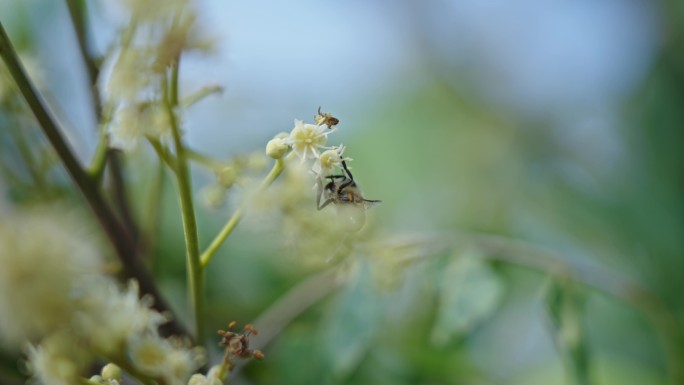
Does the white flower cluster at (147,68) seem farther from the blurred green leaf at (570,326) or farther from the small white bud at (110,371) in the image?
the blurred green leaf at (570,326)

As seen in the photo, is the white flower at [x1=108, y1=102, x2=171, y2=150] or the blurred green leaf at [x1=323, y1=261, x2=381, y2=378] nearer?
the white flower at [x1=108, y1=102, x2=171, y2=150]

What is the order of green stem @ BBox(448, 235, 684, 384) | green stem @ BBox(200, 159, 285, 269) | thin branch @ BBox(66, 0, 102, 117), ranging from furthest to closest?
green stem @ BBox(448, 235, 684, 384), thin branch @ BBox(66, 0, 102, 117), green stem @ BBox(200, 159, 285, 269)

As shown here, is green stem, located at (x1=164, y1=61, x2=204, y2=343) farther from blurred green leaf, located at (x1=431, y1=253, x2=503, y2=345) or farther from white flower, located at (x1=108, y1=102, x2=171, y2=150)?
blurred green leaf, located at (x1=431, y1=253, x2=503, y2=345)

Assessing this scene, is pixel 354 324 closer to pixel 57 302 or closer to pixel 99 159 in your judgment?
pixel 99 159

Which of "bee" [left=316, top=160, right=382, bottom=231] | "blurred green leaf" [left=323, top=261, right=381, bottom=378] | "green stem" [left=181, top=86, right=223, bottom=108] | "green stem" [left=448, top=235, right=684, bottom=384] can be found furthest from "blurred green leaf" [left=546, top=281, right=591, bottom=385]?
"green stem" [left=181, top=86, right=223, bottom=108]

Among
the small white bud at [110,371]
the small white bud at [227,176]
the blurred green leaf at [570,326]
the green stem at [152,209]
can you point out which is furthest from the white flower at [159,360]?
the blurred green leaf at [570,326]

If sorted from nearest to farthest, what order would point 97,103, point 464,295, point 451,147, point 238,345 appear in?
point 238,345
point 97,103
point 464,295
point 451,147

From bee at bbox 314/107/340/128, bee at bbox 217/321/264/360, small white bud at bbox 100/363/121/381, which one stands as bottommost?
bee at bbox 217/321/264/360

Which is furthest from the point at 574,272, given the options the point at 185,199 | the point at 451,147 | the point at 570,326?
the point at 451,147
